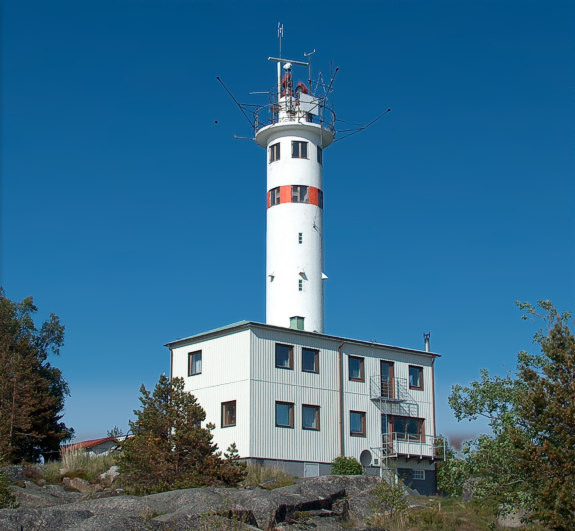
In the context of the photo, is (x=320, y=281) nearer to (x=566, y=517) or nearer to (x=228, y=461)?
(x=228, y=461)

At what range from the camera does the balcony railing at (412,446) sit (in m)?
42.8

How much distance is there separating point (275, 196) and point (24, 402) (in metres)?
17.6

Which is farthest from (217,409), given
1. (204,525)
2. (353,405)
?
(204,525)

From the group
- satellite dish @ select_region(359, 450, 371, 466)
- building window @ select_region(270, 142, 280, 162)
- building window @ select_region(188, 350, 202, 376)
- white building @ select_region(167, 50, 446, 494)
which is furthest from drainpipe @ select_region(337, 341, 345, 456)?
building window @ select_region(270, 142, 280, 162)

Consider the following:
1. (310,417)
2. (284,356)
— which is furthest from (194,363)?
(310,417)

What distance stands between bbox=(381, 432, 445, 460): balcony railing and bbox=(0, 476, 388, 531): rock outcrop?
12.5 meters

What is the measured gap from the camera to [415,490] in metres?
42.8

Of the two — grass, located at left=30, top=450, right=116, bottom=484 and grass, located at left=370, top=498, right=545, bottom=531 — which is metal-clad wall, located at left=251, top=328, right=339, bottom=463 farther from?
grass, located at left=370, top=498, right=545, bottom=531

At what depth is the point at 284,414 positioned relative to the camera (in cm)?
4003

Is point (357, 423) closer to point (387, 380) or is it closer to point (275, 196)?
point (387, 380)

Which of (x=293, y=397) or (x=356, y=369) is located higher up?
(x=356, y=369)

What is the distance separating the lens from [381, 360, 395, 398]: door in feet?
144

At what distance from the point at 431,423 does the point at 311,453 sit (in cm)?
799

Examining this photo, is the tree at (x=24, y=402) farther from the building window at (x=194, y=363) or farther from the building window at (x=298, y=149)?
the building window at (x=298, y=149)
